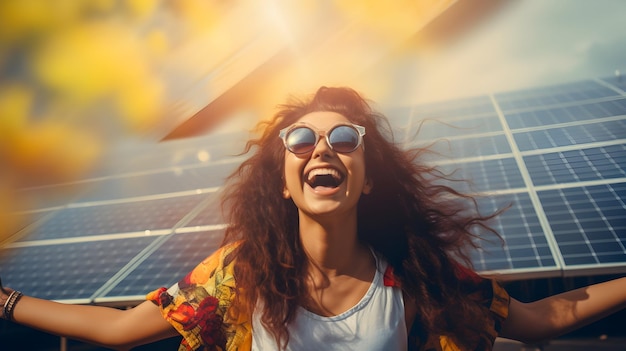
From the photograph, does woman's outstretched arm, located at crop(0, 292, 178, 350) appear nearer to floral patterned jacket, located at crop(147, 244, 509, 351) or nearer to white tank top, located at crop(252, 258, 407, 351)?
floral patterned jacket, located at crop(147, 244, 509, 351)

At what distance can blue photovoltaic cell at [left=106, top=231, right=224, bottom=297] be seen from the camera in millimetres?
4465

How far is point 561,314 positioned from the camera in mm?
2158

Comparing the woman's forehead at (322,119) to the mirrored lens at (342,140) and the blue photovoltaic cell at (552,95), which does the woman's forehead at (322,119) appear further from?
the blue photovoltaic cell at (552,95)

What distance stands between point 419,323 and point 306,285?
0.43 metres

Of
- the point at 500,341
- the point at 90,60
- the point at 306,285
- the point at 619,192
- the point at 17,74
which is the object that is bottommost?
the point at 500,341

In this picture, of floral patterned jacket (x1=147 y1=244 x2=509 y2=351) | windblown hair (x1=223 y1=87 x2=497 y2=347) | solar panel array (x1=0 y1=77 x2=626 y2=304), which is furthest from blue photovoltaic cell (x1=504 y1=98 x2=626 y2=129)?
floral patterned jacket (x1=147 y1=244 x2=509 y2=351)

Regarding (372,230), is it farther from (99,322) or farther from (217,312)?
(99,322)

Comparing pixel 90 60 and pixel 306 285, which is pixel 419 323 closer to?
pixel 306 285

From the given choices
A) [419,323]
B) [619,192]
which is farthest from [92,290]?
[619,192]

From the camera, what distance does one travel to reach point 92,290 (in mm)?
4605

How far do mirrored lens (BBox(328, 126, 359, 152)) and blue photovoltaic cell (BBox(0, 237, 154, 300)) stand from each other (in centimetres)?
324

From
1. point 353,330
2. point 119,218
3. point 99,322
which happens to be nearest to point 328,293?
point 353,330

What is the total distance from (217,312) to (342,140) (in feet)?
2.47

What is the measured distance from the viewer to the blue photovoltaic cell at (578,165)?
5.05 meters
